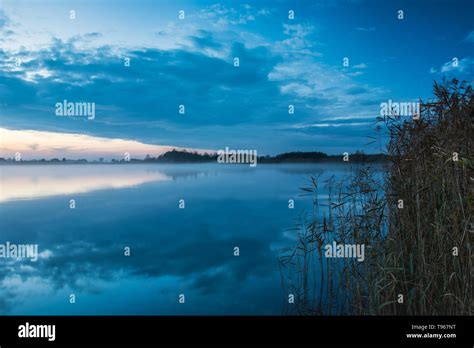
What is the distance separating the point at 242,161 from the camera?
6684 millimetres

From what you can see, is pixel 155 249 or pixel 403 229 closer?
pixel 403 229

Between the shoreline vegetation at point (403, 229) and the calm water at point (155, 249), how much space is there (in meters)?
0.58

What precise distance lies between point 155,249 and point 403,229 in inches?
247

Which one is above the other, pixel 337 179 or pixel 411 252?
pixel 337 179

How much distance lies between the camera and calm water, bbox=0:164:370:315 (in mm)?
7098

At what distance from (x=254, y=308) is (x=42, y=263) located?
525 centimetres

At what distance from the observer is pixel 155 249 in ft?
30.7

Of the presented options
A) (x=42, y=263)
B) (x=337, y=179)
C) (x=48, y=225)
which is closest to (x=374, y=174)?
(x=337, y=179)

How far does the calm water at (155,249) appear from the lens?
7098 millimetres

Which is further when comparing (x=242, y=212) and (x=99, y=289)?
(x=242, y=212)

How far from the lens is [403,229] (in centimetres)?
573

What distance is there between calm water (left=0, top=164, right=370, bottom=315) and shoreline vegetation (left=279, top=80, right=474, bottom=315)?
582 millimetres
